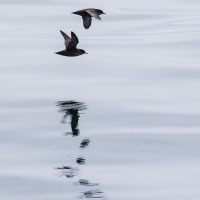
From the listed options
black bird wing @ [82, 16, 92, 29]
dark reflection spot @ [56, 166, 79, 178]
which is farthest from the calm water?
black bird wing @ [82, 16, 92, 29]

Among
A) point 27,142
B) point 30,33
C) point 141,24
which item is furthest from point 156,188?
point 141,24

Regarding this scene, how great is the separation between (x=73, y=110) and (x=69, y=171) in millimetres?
4114

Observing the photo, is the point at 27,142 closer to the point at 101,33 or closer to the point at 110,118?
the point at 110,118

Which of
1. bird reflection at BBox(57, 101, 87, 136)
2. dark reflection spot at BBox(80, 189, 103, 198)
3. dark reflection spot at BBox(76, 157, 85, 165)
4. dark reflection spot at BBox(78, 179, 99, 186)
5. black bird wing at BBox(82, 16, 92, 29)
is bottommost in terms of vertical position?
dark reflection spot at BBox(80, 189, 103, 198)

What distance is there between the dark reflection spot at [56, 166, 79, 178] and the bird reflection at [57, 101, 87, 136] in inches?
86.4

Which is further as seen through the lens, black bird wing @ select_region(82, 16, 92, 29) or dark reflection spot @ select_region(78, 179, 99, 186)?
black bird wing @ select_region(82, 16, 92, 29)

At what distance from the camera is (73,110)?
20422 mm

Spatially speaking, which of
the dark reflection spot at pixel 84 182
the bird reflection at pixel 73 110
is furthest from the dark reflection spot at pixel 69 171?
the bird reflection at pixel 73 110

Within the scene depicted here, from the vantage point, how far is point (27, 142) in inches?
707

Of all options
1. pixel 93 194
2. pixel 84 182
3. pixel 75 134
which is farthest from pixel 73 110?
pixel 93 194

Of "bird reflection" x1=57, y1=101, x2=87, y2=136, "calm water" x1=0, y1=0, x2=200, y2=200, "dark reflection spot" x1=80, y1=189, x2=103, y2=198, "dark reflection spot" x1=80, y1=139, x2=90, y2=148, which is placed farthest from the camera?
"bird reflection" x1=57, y1=101, x2=87, y2=136

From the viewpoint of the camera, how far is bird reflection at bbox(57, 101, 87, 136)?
19.2m

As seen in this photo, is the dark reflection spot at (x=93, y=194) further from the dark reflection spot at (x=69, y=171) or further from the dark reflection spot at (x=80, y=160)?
the dark reflection spot at (x=80, y=160)

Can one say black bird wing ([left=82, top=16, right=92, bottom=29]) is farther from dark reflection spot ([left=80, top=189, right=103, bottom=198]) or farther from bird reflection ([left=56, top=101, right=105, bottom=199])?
dark reflection spot ([left=80, top=189, right=103, bottom=198])
